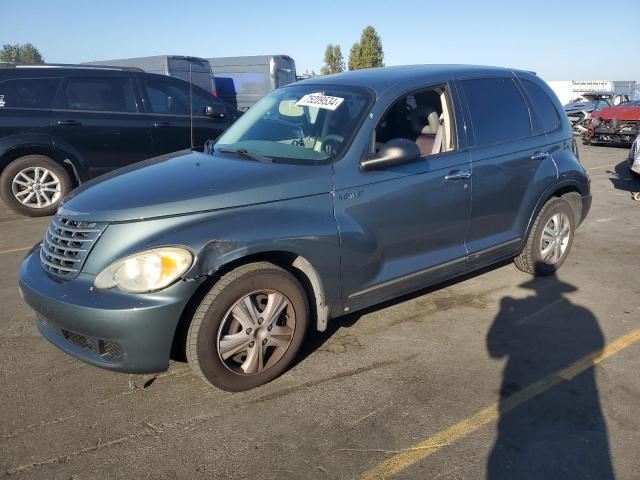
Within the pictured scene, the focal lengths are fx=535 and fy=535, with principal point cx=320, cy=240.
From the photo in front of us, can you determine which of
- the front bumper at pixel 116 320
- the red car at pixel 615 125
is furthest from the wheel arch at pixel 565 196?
the red car at pixel 615 125

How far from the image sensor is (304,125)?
12.3 feet

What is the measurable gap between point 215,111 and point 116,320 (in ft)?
17.6

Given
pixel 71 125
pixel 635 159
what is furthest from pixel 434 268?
pixel 635 159

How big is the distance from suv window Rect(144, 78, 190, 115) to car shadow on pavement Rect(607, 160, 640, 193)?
7631mm

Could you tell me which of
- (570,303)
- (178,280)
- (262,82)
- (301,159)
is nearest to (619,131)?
(262,82)

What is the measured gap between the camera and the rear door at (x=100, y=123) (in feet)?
23.9

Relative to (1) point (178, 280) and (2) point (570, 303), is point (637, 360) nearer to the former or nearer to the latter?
(2) point (570, 303)

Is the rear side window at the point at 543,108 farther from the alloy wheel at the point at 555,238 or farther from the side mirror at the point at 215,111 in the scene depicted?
the side mirror at the point at 215,111

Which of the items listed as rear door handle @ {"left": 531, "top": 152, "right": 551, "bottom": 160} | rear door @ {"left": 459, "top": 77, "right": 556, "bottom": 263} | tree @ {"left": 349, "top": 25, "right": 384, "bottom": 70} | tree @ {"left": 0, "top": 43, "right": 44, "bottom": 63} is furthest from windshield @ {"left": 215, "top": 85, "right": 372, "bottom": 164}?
tree @ {"left": 0, "top": 43, "right": 44, "bottom": 63}

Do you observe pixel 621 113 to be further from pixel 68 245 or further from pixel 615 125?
pixel 68 245

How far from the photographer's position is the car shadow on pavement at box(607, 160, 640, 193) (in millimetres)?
9587

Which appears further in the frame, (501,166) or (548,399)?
(501,166)

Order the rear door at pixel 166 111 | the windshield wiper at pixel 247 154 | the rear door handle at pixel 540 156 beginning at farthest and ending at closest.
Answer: the rear door at pixel 166 111
the rear door handle at pixel 540 156
the windshield wiper at pixel 247 154

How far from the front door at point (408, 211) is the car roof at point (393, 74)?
0.49ft
